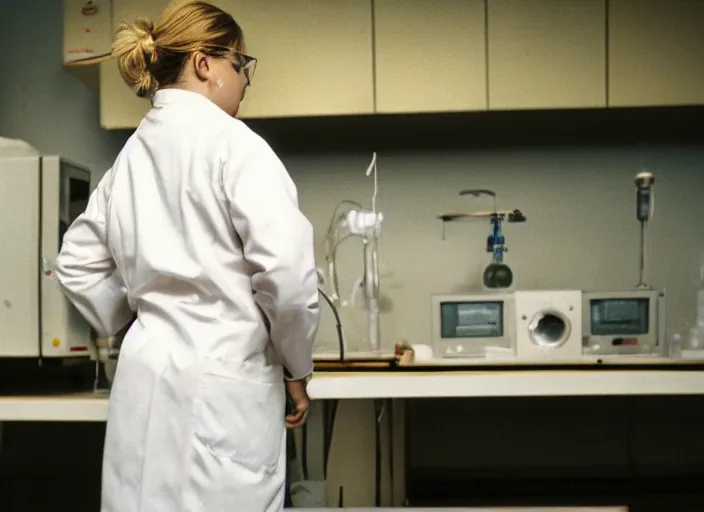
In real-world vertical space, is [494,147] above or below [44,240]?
above

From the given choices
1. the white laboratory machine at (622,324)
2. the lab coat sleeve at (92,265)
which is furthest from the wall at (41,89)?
the white laboratory machine at (622,324)

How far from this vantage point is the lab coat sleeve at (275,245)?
109cm

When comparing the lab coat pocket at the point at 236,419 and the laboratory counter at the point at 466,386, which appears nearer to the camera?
the lab coat pocket at the point at 236,419

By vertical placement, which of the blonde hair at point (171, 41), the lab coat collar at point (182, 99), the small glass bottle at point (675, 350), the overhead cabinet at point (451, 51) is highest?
the overhead cabinet at point (451, 51)

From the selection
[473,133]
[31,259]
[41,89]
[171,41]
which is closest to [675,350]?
[473,133]

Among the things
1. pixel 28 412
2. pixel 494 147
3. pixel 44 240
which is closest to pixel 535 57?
pixel 494 147

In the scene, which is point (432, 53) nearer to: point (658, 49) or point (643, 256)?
point (658, 49)

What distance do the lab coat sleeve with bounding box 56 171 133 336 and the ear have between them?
0.85 feet

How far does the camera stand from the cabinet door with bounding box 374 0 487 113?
1.90m

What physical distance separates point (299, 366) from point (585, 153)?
1444 mm

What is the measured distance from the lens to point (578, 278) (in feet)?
7.36

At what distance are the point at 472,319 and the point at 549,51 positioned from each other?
76 centimetres

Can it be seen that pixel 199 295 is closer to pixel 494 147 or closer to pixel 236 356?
pixel 236 356

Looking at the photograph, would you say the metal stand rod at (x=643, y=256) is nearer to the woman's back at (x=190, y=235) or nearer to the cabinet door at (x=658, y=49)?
the cabinet door at (x=658, y=49)
